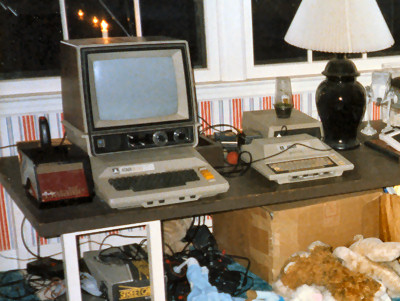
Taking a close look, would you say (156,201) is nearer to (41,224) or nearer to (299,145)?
(41,224)

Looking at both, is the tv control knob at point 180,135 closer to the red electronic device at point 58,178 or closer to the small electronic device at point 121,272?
the red electronic device at point 58,178

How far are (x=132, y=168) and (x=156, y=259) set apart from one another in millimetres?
295

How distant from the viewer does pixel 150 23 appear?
6711 millimetres

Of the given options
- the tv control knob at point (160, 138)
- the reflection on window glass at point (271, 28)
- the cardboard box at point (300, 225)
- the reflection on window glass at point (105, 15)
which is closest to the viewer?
the tv control knob at point (160, 138)

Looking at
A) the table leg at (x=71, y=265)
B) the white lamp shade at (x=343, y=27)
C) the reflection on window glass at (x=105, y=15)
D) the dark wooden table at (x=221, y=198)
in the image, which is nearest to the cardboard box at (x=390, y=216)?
the dark wooden table at (x=221, y=198)

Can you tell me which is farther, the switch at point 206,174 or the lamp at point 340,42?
the lamp at point 340,42

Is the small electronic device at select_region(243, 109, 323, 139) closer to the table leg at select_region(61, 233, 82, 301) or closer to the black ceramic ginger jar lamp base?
the black ceramic ginger jar lamp base

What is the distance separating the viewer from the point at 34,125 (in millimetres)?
2588

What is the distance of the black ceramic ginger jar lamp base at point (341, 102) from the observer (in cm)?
227

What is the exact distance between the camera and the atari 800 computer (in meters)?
1.87

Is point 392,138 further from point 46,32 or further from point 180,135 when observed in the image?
point 46,32

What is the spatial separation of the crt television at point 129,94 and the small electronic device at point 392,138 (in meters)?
0.75

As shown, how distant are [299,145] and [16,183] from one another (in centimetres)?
99

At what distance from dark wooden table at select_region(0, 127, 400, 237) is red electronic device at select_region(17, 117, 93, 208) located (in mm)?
29
